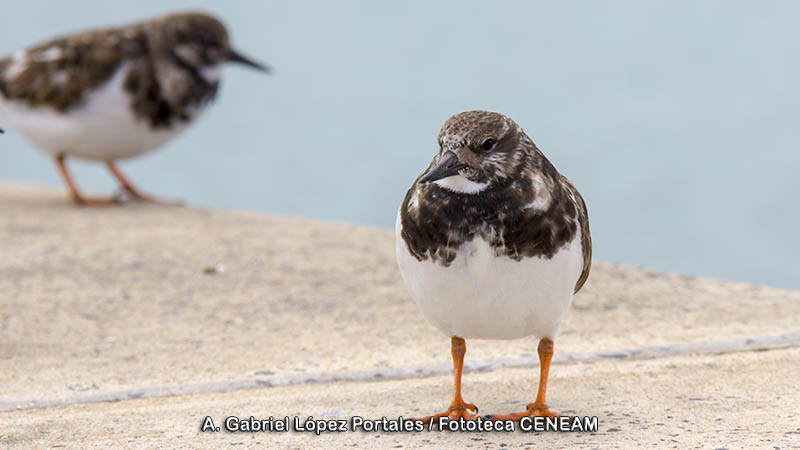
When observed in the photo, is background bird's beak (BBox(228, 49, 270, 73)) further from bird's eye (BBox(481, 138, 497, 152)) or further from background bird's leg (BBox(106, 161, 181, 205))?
bird's eye (BBox(481, 138, 497, 152))

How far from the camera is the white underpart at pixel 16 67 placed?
835cm

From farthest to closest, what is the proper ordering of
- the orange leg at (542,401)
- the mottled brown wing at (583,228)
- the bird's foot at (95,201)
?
the bird's foot at (95,201) → the orange leg at (542,401) → the mottled brown wing at (583,228)

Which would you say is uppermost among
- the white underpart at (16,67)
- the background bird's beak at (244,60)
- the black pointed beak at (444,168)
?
the background bird's beak at (244,60)

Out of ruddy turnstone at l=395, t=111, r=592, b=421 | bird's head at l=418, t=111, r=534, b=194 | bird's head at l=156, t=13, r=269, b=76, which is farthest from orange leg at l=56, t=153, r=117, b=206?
bird's head at l=418, t=111, r=534, b=194

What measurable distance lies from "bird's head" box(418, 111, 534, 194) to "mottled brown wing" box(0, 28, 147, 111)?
17.1ft

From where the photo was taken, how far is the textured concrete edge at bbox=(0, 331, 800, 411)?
4367mm

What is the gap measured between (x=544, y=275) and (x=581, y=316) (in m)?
1.95

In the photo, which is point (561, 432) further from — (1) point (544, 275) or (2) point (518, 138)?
(2) point (518, 138)

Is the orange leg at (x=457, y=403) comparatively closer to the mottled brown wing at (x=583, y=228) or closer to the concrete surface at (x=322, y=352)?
the concrete surface at (x=322, y=352)

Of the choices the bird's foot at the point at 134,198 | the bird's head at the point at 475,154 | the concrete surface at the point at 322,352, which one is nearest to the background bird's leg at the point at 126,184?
the bird's foot at the point at 134,198

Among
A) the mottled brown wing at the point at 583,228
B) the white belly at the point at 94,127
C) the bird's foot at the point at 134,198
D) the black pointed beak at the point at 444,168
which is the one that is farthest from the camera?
the bird's foot at the point at 134,198

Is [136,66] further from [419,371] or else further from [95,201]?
[419,371]

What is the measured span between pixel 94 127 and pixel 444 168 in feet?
17.6

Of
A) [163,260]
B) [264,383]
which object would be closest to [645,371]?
[264,383]
